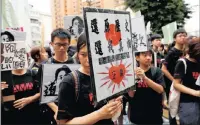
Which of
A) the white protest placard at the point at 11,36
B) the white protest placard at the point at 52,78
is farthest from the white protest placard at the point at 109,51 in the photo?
the white protest placard at the point at 11,36

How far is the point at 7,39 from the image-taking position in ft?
10.4

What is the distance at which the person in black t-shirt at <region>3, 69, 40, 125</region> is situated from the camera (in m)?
3.08

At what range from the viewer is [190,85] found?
312 centimetres

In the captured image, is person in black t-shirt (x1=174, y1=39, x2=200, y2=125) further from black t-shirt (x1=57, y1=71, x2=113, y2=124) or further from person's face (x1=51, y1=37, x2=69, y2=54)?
black t-shirt (x1=57, y1=71, x2=113, y2=124)

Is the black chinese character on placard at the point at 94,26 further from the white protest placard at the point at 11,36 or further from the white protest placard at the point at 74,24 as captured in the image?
the white protest placard at the point at 74,24

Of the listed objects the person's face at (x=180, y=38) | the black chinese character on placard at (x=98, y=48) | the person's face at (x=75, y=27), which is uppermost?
the person's face at (x=75, y=27)

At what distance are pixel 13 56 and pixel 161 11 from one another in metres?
19.6

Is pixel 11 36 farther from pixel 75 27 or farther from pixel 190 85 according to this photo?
pixel 190 85

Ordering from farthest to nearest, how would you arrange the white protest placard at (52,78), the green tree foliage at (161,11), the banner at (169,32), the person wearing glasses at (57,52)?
1. the green tree foliage at (161,11)
2. the banner at (169,32)
3. the person wearing glasses at (57,52)
4. the white protest placard at (52,78)

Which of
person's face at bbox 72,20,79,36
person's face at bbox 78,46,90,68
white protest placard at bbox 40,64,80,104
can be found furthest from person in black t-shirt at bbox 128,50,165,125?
person's face at bbox 72,20,79,36

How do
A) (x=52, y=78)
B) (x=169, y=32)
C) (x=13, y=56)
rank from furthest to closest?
(x=169, y=32)
(x=13, y=56)
(x=52, y=78)

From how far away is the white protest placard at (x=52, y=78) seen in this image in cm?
289

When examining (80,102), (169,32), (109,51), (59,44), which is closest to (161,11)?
(169,32)

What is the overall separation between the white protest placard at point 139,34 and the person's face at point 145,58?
56 millimetres
